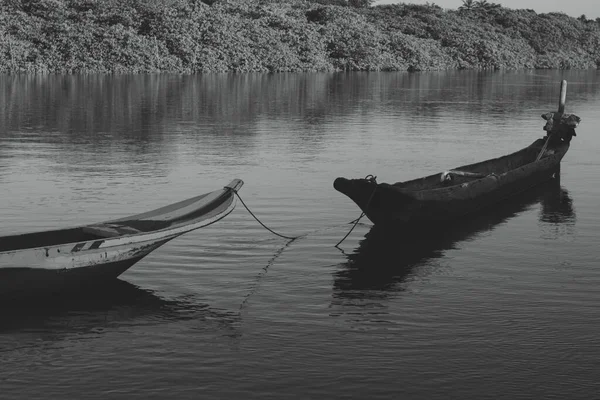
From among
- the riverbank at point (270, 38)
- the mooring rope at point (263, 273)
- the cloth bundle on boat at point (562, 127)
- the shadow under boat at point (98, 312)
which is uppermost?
the riverbank at point (270, 38)

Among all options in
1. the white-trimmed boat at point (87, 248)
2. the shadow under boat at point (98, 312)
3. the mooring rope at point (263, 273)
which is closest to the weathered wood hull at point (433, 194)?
the mooring rope at point (263, 273)

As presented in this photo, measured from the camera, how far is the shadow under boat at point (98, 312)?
12.3m

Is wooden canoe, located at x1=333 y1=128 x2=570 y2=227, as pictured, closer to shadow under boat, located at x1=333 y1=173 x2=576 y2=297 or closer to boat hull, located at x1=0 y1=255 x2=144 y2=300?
shadow under boat, located at x1=333 y1=173 x2=576 y2=297

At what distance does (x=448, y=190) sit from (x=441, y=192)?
0.34m

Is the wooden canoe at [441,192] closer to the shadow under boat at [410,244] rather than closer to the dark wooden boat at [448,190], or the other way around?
the dark wooden boat at [448,190]

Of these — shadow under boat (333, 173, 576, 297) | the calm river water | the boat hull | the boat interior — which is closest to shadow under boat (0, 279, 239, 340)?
the calm river water

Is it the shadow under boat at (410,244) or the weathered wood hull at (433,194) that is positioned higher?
the weathered wood hull at (433,194)

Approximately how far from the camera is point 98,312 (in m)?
13.1

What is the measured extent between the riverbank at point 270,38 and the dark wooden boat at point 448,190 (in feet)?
213

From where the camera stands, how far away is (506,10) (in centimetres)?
16912

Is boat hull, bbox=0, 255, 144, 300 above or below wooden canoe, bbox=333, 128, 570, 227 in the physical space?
below

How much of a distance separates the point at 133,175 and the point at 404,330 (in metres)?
14.8

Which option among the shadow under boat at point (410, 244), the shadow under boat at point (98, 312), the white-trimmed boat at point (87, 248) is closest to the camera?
the shadow under boat at point (98, 312)

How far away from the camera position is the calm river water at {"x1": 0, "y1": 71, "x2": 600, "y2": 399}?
34.5 feet
